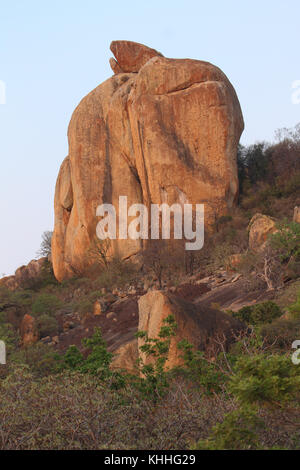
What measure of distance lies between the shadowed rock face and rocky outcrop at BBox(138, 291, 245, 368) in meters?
18.9

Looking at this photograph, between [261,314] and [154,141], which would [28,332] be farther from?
[154,141]

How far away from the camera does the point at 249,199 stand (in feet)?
96.7

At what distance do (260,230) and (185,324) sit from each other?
46.6 ft

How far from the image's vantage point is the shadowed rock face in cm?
2894

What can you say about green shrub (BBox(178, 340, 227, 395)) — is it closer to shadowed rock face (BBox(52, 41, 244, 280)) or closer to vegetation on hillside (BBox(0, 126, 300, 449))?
vegetation on hillside (BBox(0, 126, 300, 449))

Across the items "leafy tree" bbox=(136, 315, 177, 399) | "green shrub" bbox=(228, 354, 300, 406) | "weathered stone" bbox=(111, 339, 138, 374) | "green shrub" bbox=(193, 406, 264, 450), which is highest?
"green shrub" bbox=(228, 354, 300, 406)

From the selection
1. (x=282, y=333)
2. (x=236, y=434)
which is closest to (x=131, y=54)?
(x=282, y=333)

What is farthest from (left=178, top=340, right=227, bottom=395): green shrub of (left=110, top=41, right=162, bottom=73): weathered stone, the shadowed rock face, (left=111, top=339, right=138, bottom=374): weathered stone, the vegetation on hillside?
(left=110, top=41, right=162, bottom=73): weathered stone

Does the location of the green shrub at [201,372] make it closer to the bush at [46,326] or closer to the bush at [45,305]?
the bush at [46,326]

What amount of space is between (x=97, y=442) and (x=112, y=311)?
1700 cm

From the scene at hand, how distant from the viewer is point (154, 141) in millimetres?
29484

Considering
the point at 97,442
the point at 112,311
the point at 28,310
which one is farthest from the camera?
the point at 28,310
